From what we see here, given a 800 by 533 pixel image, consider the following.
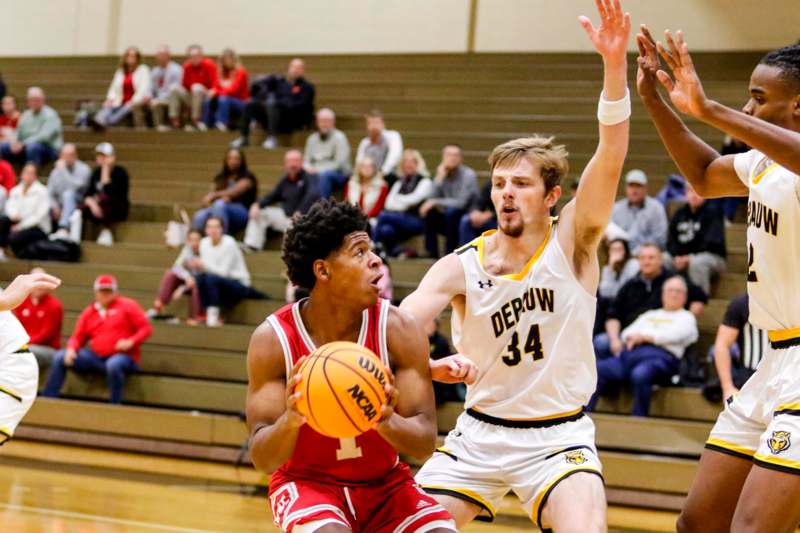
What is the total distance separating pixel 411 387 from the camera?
456cm

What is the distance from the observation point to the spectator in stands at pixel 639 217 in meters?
12.2

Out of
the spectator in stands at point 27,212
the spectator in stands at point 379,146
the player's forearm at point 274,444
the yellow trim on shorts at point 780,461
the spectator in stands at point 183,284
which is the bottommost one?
the spectator in stands at point 183,284

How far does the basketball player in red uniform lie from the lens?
14.8ft

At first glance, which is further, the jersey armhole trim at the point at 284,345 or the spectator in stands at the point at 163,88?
the spectator in stands at the point at 163,88

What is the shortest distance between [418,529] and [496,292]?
116 cm

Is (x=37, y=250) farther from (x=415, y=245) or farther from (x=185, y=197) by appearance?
(x=415, y=245)

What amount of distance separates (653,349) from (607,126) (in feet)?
20.2

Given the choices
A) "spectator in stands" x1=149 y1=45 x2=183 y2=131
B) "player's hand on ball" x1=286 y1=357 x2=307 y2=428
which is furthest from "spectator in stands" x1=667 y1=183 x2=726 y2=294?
"spectator in stands" x1=149 y1=45 x2=183 y2=131

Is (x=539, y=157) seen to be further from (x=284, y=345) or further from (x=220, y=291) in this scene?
(x=220, y=291)

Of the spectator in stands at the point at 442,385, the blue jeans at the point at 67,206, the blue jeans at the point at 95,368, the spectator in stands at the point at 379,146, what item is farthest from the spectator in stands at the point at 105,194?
the spectator in stands at the point at 442,385

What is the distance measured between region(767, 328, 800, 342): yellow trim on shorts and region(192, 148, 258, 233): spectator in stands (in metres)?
10.6

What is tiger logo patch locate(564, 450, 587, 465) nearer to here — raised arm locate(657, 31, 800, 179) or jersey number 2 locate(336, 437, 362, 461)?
jersey number 2 locate(336, 437, 362, 461)

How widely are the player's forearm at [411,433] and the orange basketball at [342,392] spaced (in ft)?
0.34

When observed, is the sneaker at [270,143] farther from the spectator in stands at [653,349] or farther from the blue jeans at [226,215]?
the spectator in stands at [653,349]
